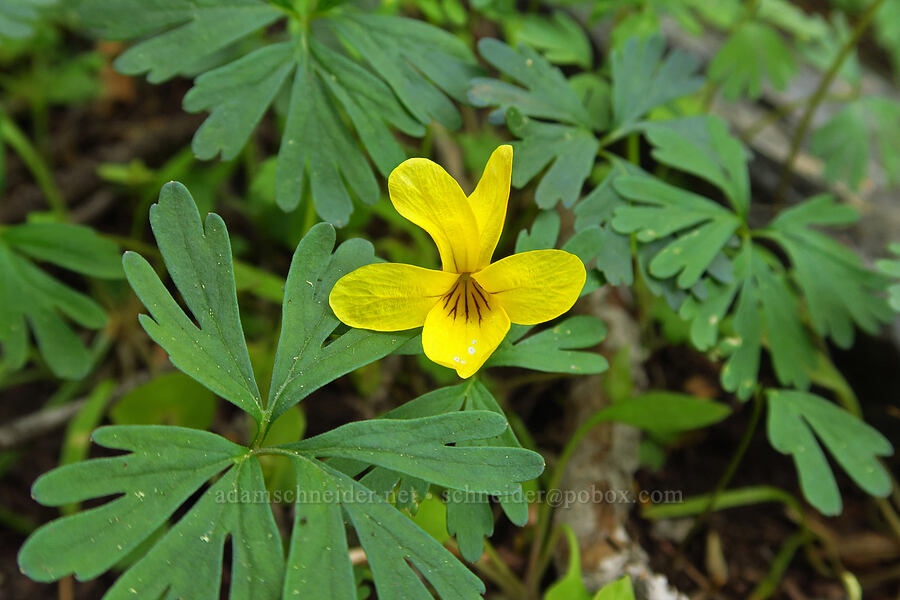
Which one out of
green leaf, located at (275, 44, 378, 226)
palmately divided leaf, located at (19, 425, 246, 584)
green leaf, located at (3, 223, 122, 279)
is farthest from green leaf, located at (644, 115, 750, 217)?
green leaf, located at (3, 223, 122, 279)

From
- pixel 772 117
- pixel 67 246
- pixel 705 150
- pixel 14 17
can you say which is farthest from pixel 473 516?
pixel 772 117

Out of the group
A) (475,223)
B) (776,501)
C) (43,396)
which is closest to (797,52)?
(776,501)

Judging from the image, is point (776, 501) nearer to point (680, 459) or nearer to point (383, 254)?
point (680, 459)

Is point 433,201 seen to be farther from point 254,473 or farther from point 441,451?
point 254,473

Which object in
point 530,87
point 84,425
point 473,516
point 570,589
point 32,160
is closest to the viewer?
point 473,516

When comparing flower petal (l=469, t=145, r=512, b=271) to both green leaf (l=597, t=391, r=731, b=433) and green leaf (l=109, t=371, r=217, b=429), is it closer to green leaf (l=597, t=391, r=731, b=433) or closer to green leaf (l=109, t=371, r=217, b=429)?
green leaf (l=597, t=391, r=731, b=433)

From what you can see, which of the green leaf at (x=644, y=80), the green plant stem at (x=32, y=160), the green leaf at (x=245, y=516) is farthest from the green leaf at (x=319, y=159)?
the green plant stem at (x=32, y=160)

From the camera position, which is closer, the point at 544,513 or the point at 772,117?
the point at 544,513
